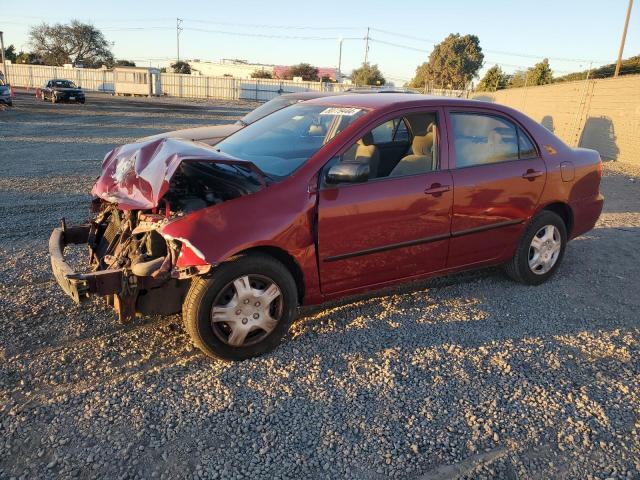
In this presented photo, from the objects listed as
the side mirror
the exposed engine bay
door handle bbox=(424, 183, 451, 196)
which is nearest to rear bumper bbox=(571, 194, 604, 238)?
door handle bbox=(424, 183, 451, 196)

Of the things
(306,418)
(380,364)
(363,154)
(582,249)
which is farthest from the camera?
(582,249)

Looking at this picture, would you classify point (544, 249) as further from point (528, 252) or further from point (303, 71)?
point (303, 71)

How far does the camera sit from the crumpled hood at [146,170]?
312cm

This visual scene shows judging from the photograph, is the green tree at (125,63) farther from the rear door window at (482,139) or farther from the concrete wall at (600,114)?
the rear door window at (482,139)

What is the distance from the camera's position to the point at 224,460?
244 centimetres

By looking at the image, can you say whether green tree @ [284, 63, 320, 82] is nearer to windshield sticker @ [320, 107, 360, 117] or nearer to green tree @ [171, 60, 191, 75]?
green tree @ [171, 60, 191, 75]

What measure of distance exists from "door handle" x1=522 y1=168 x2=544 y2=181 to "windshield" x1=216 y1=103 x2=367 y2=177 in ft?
5.46

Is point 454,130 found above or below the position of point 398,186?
above

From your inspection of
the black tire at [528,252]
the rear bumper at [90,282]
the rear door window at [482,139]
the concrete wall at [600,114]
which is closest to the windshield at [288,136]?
the rear door window at [482,139]

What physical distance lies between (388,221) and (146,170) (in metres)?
1.74

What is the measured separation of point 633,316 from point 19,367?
4.71 meters

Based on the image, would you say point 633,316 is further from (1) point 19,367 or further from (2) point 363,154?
(1) point 19,367

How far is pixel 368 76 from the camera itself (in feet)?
235

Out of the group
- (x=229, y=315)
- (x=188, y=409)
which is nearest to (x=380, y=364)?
(x=229, y=315)
